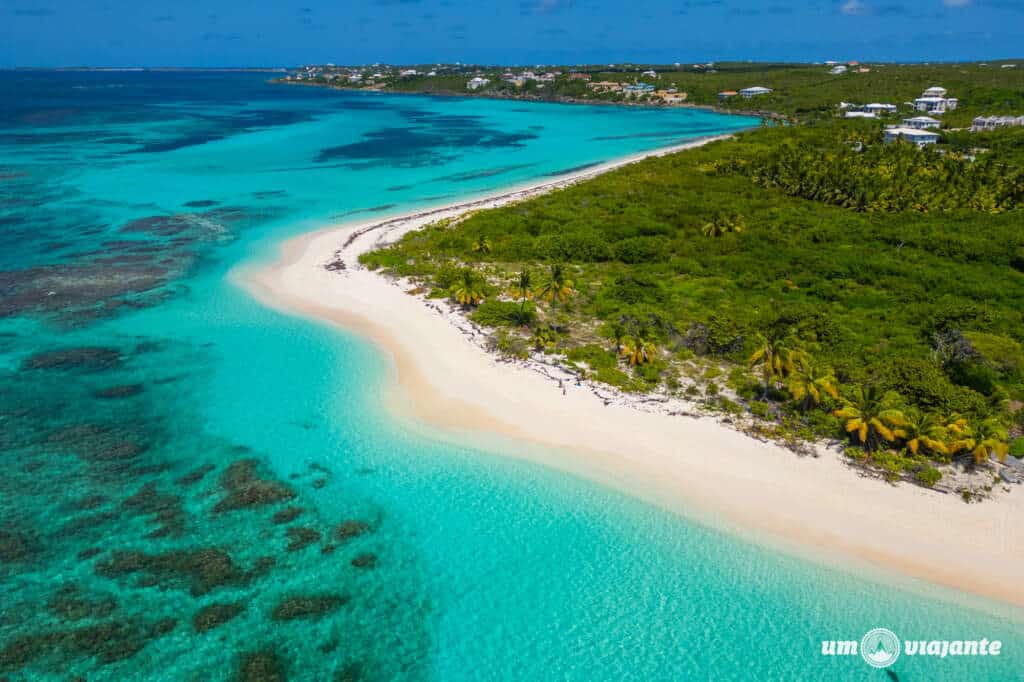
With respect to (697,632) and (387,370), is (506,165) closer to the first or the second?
(387,370)

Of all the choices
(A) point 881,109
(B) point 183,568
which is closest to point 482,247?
(B) point 183,568

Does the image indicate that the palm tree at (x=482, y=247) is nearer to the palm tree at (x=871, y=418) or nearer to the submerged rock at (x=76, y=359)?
the submerged rock at (x=76, y=359)

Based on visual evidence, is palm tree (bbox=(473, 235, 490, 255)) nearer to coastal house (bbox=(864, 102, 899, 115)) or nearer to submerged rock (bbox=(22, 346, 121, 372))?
submerged rock (bbox=(22, 346, 121, 372))

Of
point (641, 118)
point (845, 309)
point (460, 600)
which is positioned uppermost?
point (641, 118)

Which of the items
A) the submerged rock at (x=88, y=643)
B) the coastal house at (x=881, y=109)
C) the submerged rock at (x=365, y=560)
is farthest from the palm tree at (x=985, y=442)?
the coastal house at (x=881, y=109)

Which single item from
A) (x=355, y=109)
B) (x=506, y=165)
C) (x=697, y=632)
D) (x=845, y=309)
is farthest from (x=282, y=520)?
(x=355, y=109)

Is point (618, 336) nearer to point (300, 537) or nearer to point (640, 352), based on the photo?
point (640, 352)
